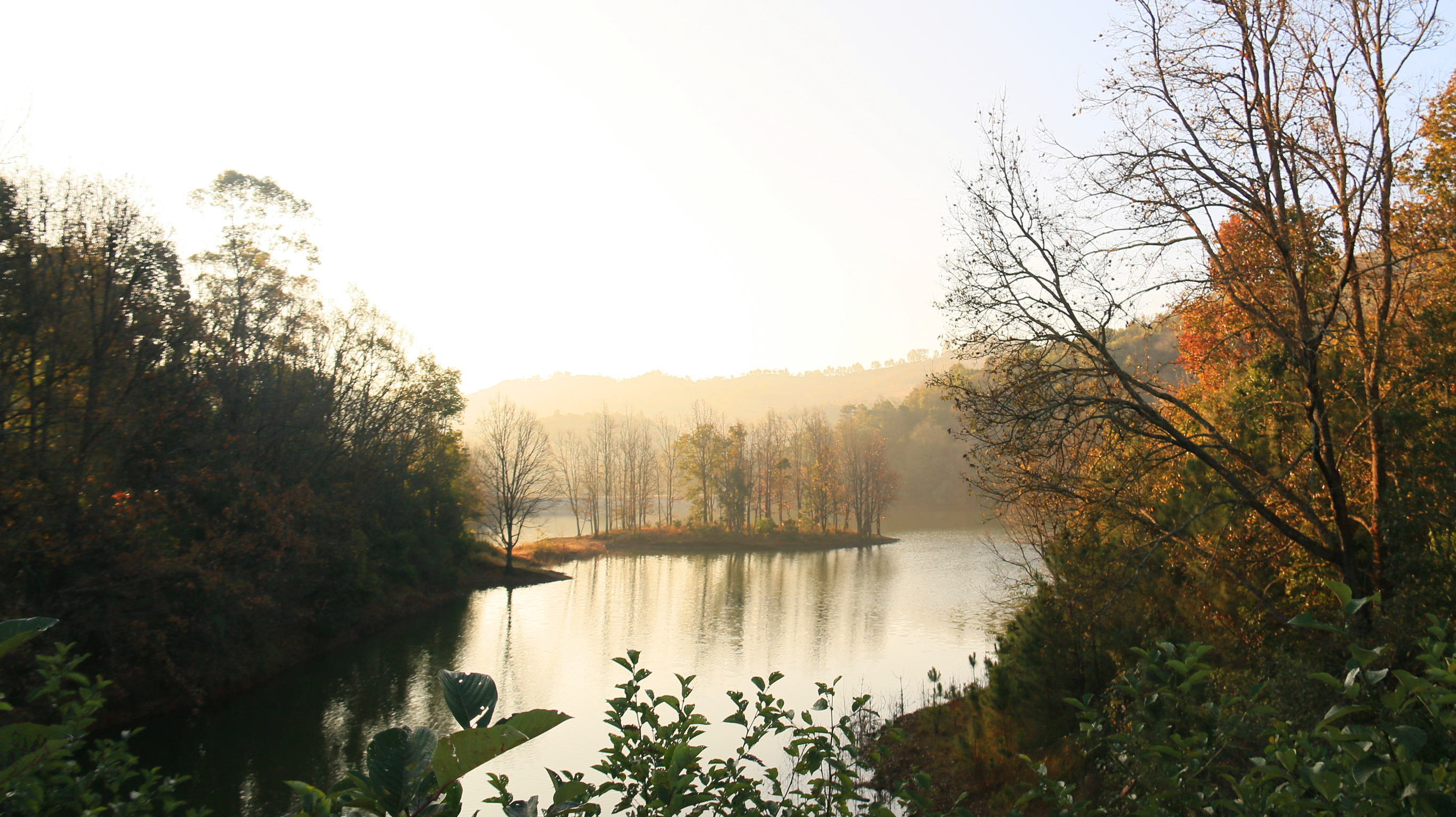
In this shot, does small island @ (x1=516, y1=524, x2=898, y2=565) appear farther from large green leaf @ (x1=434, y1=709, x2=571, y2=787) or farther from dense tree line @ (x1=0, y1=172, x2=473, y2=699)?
large green leaf @ (x1=434, y1=709, x2=571, y2=787)

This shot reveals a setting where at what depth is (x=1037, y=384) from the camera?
340 inches

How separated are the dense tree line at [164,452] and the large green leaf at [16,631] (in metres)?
12.9

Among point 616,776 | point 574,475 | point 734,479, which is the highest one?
point 574,475

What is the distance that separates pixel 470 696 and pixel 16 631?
81 cm

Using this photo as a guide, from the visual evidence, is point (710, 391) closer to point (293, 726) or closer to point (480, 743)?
point (293, 726)

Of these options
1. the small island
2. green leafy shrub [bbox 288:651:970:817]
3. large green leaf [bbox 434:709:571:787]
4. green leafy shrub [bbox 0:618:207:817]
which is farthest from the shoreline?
large green leaf [bbox 434:709:571:787]

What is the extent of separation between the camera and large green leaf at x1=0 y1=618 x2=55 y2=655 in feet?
3.99

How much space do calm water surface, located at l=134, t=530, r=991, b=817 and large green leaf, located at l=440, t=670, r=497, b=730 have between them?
18.6ft

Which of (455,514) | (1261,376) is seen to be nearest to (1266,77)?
(1261,376)

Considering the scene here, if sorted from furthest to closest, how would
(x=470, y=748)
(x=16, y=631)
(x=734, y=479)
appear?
(x=734, y=479) < (x=16, y=631) < (x=470, y=748)

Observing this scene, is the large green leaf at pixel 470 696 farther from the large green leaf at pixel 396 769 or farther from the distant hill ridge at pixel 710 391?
the distant hill ridge at pixel 710 391

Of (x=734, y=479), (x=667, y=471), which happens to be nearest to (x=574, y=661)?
(x=734, y=479)

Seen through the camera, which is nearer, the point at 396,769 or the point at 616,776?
the point at 396,769

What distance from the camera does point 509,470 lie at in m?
38.8
